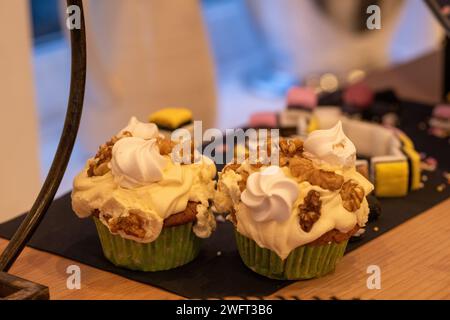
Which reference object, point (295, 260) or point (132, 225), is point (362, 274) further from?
point (132, 225)

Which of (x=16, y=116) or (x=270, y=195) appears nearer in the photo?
(x=270, y=195)

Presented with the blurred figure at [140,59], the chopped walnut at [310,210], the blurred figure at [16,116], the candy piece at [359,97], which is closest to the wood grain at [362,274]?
the chopped walnut at [310,210]

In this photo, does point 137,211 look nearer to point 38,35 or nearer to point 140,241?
point 140,241

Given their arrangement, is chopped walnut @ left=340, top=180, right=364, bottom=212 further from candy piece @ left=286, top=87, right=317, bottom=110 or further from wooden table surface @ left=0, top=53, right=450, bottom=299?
candy piece @ left=286, top=87, right=317, bottom=110

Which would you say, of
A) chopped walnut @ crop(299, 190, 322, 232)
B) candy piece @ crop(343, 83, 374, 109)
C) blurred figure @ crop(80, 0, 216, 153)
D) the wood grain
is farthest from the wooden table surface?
blurred figure @ crop(80, 0, 216, 153)

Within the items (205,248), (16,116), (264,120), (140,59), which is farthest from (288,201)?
(140,59)

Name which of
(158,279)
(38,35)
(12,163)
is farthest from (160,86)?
(158,279)

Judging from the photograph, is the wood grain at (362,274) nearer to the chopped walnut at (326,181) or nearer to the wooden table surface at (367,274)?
the wooden table surface at (367,274)
